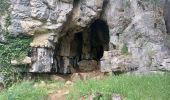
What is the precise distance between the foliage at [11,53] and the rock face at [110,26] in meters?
0.26

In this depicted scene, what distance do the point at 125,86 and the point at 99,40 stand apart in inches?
312

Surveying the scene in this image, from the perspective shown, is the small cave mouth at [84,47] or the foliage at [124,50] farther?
the small cave mouth at [84,47]

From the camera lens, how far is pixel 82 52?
17.6m

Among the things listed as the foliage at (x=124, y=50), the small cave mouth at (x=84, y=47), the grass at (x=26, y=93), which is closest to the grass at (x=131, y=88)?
the grass at (x=26, y=93)

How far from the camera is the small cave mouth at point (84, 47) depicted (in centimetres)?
1627

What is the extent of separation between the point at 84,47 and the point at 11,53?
4.56 meters

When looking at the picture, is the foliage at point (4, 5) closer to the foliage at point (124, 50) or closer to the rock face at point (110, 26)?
the rock face at point (110, 26)

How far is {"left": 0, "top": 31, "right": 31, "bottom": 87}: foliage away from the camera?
1376 cm

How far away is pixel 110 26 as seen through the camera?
14773 mm

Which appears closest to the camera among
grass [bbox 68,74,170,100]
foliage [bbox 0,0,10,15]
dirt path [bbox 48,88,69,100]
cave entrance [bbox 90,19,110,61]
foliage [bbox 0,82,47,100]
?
grass [bbox 68,74,170,100]

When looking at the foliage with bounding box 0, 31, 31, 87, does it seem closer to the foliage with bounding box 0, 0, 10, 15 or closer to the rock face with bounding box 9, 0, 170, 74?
the rock face with bounding box 9, 0, 170, 74

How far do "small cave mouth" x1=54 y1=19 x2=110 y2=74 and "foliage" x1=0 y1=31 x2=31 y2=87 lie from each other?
2.34 m

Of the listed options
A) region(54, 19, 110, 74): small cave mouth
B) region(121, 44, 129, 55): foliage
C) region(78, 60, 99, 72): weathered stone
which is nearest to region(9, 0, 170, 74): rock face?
region(121, 44, 129, 55): foliage

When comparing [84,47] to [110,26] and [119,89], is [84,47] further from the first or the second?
[119,89]
